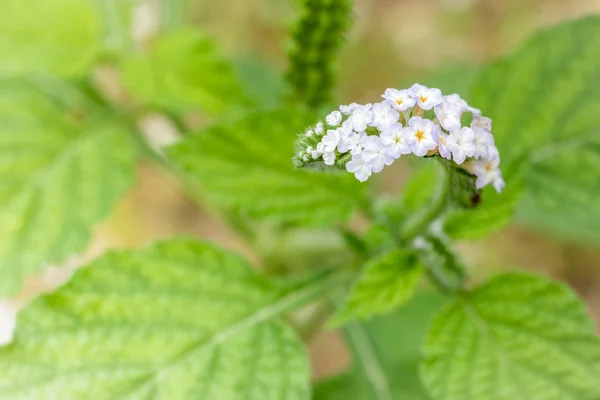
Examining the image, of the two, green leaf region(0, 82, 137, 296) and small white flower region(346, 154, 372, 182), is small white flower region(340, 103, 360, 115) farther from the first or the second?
green leaf region(0, 82, 137, 296)

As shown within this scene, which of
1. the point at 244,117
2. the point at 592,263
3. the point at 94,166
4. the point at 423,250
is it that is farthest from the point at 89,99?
the point at 592,263

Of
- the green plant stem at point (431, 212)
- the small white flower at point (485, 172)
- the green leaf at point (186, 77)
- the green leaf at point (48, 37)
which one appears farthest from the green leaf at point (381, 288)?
the green leaf at point (48, 37)

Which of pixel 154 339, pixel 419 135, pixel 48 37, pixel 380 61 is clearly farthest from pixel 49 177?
pixel 380 61

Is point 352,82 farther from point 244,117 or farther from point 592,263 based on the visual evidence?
point 244,117

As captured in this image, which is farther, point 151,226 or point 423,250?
point 151,226

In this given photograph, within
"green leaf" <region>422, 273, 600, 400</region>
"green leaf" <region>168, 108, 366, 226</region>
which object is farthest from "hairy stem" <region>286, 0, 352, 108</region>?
"green leaf" <region>422, 273, 600, 400</region>

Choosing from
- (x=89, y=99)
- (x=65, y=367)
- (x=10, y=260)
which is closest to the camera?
(x=65, y=367)

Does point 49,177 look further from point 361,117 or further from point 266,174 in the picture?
point 361,117
